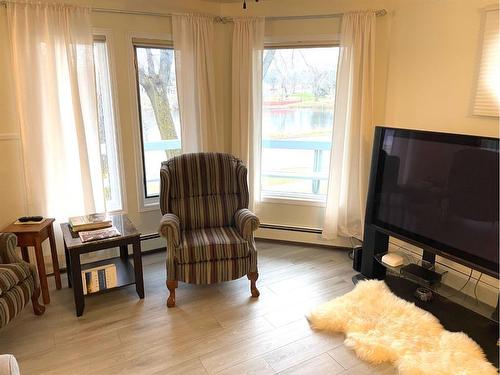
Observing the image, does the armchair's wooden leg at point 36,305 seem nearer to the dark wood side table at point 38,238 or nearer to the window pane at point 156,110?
the dark wood side table at point 38,238

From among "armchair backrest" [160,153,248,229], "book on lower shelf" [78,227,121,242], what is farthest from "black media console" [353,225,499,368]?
"book on lower shelf" [78,227,121,242]

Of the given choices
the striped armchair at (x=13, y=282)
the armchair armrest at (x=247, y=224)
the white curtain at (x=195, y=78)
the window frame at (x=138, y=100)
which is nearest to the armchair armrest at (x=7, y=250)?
the striped armchair at (x=13, y=282)

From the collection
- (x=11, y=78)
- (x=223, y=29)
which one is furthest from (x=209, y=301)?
(x=223, y=29)

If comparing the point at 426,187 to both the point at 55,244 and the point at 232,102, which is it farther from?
the point at 55,244

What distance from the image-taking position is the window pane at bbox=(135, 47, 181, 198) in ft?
11.2

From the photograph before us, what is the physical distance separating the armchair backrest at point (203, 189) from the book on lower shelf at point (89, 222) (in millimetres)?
438

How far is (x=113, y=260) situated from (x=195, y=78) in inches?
69.9

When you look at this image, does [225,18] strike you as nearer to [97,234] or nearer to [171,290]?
[97,234]

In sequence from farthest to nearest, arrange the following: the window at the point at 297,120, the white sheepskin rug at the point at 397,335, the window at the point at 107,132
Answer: the window at the point at 297,120 → the window at the point at 107,132 → the white sheepskin rug at the point at 397,335

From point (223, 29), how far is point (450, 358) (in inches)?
127

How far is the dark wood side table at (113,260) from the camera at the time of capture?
99.5 inches

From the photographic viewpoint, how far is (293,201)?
12.6 ft

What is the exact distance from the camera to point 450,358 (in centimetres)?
213

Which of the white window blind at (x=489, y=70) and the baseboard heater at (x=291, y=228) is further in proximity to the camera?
the baseboard heater at (x=291, y=228)
